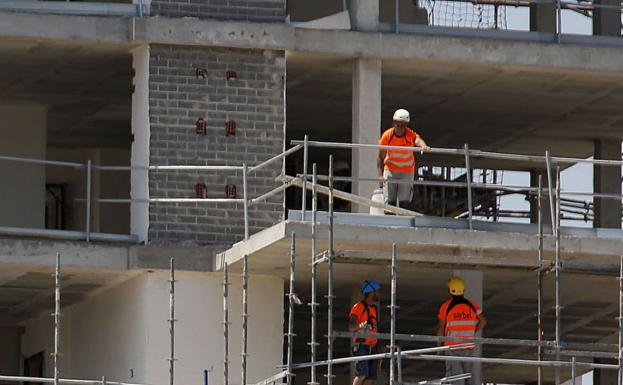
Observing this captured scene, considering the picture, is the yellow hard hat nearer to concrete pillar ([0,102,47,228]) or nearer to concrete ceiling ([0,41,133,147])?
concrete ceiling ([0,41,133,147])

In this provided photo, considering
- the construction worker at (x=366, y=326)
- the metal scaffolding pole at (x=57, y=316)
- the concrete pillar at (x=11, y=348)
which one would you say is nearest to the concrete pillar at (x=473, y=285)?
the construction worker at (x=366, y=326)

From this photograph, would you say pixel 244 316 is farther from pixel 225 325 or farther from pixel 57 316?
pixel 57 316

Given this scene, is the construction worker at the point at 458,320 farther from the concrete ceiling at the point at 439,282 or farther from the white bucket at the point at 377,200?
the white bucket at the point at 377,200

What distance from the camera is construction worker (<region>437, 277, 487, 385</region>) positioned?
1010 inches

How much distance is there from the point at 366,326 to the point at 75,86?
625 centimetres

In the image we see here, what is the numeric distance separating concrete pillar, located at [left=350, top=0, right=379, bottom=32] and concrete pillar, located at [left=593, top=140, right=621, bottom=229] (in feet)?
18.8

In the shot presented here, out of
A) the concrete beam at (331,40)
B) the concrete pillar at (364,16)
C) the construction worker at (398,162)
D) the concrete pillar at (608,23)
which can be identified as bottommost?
the construction worker at (398,162)

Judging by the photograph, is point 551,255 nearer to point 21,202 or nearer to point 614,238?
point 614,238

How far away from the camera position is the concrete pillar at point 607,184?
3288 cm

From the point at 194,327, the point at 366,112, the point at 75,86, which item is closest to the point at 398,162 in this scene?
the point at 366,112

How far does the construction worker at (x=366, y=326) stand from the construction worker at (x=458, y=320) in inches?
29.7

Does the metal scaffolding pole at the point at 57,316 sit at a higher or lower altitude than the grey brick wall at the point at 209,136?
lower

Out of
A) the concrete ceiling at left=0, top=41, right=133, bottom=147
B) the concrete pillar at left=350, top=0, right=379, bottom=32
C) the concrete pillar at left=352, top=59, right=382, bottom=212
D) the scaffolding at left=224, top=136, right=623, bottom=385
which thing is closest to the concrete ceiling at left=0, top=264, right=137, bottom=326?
the scaffolding at left=224, top=136, right=623, bottom=385

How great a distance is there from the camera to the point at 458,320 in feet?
84.4
